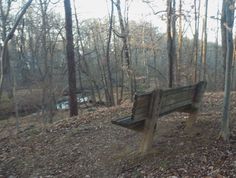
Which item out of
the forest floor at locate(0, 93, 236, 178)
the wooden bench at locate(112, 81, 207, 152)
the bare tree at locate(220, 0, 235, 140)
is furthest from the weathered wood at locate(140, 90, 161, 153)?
the bare tree at locate(220, 0, 235, 140)

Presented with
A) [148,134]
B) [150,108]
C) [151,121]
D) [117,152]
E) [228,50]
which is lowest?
[117,152]

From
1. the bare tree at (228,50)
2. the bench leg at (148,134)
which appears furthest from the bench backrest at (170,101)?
the bare tree at (228,50)

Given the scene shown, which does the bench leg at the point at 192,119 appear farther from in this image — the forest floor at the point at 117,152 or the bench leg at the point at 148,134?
the bench leg at the point at 148,134

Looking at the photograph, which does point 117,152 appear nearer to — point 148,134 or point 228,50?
point 148,134

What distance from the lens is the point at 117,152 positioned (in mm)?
5426

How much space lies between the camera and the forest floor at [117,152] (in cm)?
437

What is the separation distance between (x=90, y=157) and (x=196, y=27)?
18.6m

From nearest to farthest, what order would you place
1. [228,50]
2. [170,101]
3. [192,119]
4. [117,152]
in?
1. [228,50]
2. [170,101]
3. [117,152]
4. [192,119]

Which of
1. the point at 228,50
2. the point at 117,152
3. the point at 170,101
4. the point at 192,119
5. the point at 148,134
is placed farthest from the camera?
the point at 192,119

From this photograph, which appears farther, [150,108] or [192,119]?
[192,119]

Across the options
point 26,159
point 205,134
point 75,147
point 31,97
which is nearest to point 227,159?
point 205,134

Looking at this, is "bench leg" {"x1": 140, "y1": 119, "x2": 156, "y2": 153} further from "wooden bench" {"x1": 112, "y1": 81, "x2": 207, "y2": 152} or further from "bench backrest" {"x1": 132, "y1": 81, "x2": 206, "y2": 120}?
"bench backrest" {"x1": 132, "y1": 81, "x2": 206, "y2": 120}

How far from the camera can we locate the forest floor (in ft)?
14.3

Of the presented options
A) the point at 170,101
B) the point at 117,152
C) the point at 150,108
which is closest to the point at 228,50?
the point at 170,101
